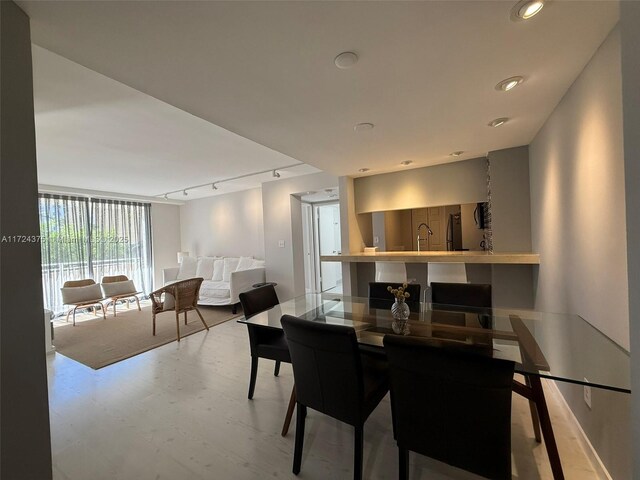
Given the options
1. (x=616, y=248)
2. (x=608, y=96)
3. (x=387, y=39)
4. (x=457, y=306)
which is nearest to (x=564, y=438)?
(x=457, y=306)

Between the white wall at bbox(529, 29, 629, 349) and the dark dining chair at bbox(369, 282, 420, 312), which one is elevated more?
the white wall at bbox(529, 29, 629, 349)

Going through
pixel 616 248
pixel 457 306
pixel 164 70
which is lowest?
pixel 457 306

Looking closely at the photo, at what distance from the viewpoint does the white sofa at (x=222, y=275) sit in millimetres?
5065

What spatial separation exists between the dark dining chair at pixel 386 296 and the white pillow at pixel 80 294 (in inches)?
207

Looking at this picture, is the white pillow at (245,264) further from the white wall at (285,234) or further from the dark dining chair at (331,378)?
the dark dining chair at (331,378)

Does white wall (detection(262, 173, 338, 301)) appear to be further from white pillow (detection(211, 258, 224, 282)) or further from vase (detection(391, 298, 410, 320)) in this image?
vase (detection(391, 298, 410, 320))

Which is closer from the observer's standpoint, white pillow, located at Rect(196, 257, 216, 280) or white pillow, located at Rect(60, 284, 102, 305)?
white pillow, located at Rect(60, 284, 102, 305)

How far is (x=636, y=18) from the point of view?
69 centimetres

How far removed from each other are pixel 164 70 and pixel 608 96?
2.22 m

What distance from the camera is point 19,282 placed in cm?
103

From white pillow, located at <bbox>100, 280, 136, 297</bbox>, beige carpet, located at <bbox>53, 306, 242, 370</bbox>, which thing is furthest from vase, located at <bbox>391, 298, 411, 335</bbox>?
white pillow, located at <bbox>100, 280, 136, 297</bbox>

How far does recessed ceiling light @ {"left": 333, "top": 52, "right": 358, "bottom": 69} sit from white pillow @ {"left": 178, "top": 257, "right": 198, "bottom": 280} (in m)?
6.11

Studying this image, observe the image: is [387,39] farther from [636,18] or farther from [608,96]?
[608,96]

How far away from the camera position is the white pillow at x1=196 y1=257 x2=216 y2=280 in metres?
6.29
